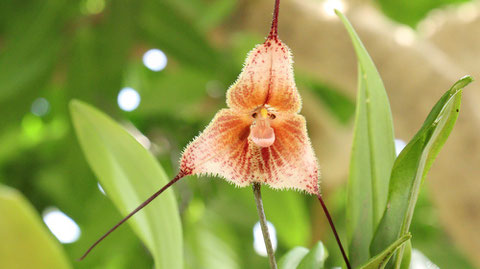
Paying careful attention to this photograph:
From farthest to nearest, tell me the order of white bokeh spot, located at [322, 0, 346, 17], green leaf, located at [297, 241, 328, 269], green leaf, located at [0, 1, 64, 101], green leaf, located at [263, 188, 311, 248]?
green leaf, located at [263, 188, 311, 248], green leaf, located at [0, 1, 64, 101], white bokeh spot, located at [322, 0, 346, 17], green leaf, located at [297, 241, 328, 269]

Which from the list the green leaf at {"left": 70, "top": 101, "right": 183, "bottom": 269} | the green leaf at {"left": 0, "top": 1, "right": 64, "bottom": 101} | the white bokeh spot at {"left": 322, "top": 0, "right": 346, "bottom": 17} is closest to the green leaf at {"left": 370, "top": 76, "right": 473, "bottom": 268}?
the green leaf at {"left": 70, "top": 101, "right": 183, "bottom": 269}

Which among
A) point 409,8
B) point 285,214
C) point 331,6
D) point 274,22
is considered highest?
point 409,8

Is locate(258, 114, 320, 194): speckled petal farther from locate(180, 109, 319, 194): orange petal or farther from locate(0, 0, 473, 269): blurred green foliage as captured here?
locate(0, 0, 473, 269): blurred green foliage

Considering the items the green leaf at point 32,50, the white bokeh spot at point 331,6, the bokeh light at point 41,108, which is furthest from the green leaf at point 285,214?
the bokeh light at point 41,108

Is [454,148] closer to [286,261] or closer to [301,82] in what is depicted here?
[286,261]

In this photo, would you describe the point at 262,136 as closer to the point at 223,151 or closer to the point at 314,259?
the point at 223,151

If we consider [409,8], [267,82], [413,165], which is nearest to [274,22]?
[267,82]
